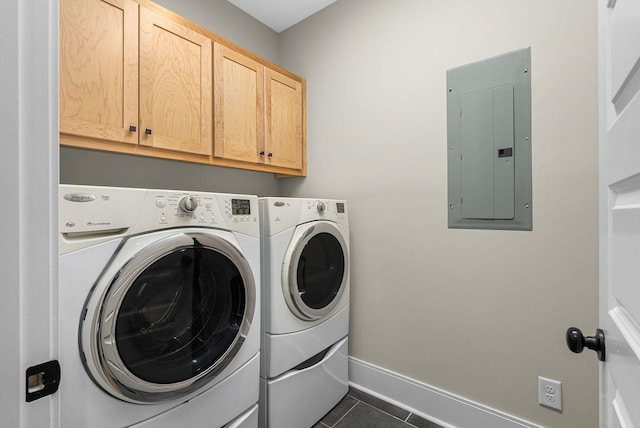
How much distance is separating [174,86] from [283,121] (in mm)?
753

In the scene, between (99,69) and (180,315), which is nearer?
(180,315)

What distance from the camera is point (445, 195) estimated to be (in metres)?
1.63

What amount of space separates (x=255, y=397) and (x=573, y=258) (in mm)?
1545

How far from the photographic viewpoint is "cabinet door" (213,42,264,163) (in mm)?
1647

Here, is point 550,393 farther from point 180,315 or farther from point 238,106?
point 238,106

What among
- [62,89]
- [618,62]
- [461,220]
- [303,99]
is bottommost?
[461,220]

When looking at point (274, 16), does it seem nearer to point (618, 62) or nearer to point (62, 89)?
point (62, 89)

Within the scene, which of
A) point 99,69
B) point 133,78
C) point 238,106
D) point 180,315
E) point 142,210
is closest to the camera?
point 142,210

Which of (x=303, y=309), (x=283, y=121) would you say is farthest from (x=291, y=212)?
(x=283, y=121)

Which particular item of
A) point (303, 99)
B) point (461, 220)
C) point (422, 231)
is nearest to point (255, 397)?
point (422, 231)

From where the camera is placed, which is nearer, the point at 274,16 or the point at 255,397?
the point at 255,397

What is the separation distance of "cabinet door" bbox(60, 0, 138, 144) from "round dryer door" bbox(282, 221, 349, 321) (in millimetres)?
910

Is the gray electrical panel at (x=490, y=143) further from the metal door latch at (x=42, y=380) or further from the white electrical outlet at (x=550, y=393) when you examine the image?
the metal door latch at (x=42, y=380)

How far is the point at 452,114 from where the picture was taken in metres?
1.60
